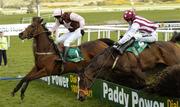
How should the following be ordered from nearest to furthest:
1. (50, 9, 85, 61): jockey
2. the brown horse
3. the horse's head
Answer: the brown horse, the horse's head, (50, 9, 85, 61): jockey

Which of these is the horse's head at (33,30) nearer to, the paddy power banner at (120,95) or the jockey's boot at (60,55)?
the jockey's boot at (60,55)

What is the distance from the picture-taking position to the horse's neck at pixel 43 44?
9.91 meters

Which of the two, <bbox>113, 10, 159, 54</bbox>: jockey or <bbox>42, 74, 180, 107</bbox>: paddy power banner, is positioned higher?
<bbox>113, 10, 159, 54</bbox>: jockey

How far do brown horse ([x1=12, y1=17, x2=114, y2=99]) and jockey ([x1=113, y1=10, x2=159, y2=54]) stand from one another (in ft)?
4.42

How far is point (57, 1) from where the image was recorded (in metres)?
80.3

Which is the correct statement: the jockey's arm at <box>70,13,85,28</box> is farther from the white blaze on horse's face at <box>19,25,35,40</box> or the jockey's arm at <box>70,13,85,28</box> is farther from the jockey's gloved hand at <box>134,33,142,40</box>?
the jockey's gloved hand at <box>134,33,142,40</box>

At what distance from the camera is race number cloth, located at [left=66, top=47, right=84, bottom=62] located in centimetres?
979

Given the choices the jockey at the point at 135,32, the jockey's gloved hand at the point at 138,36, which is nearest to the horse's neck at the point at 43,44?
the jockey at the point at 135,32

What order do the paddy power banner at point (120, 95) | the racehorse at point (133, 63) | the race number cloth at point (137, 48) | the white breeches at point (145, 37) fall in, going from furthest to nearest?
the white breeches at point (145, 37), the race number cloth at point (137, 48), the racehorse at point (133, 63), the paddy power banner at point (120, 95)

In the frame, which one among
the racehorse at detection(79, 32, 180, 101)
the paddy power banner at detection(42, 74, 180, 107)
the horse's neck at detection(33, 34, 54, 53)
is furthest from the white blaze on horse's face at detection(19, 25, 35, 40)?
the racehorse at detection(79, 32, 180, 101)

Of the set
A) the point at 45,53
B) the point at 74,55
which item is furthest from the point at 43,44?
the point at 74,55

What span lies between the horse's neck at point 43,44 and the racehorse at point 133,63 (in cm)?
157

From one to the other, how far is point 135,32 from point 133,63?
0.57 meters

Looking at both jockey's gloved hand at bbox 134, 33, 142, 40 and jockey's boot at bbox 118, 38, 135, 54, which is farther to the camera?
jockey's gloved hand at bbox 134, 33, 142, 40
